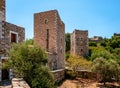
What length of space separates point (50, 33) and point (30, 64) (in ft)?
55.7

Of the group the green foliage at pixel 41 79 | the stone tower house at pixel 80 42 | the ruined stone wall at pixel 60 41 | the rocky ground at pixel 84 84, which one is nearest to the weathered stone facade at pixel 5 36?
the green foliage at pixel 41 79

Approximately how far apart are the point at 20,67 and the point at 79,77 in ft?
51.9

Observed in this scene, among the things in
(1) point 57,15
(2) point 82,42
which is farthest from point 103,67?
(2) point 82,42

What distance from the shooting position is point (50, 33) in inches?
1243

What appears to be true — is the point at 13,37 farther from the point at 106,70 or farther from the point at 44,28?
the point at 44,28

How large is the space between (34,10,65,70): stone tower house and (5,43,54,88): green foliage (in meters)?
14.6

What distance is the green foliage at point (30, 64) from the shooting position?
14.6 meters

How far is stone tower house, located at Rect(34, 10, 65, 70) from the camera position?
102 feet

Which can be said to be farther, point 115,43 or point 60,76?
point 115,43

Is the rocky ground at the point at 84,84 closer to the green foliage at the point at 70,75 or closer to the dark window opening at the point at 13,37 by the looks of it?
the green foliage at the point at 70,75

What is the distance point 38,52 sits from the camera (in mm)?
15383

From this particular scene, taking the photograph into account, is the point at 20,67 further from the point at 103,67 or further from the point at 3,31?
the point at 103,67

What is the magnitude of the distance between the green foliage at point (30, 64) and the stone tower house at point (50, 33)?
47.8ft

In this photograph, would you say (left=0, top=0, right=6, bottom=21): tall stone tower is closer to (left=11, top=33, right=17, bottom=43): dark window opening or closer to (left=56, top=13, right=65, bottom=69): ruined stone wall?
(left=11, top=33, right=17, bottom=43): dark window opening
